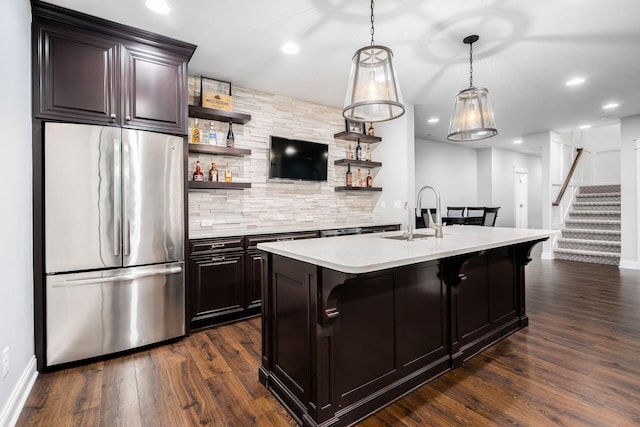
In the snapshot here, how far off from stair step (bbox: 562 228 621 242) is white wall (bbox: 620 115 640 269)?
2.33 feet

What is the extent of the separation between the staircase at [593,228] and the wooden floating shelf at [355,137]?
16.2 ft

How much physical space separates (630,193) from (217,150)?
281 inches

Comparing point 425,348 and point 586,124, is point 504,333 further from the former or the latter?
point 586,124

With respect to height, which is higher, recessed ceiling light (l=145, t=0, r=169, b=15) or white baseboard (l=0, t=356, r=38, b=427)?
recessed ceiling light (l=145, t=0, r=169, b=15)

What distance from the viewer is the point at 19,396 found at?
6.25ft

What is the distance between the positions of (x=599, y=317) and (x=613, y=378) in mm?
1441

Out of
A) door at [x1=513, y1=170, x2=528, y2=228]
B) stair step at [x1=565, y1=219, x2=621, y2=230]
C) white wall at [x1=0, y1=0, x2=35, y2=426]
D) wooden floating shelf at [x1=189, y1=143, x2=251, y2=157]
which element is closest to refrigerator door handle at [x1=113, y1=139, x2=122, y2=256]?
white wall at [x1=0, y1=0, x2=35, y2=426]

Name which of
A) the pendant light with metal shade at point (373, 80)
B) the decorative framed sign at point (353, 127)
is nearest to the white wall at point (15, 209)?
the pendant light with metal shade at point (373, 80)

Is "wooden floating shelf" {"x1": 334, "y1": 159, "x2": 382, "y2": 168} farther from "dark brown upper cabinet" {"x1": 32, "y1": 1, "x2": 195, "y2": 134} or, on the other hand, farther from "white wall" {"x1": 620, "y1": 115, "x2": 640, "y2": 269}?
"white wall" {"x1": 620, "y1": 115, "x2": 640, "y2": 269}

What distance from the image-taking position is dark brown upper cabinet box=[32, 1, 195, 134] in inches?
93.2

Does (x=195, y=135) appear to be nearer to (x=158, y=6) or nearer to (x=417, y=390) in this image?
(x=158, y=6)

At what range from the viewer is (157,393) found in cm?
203

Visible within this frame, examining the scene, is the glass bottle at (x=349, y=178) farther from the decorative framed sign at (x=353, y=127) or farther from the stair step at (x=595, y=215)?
the stair step at (x=595, y=215)

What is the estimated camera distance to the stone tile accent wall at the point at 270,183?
3.79 metres
